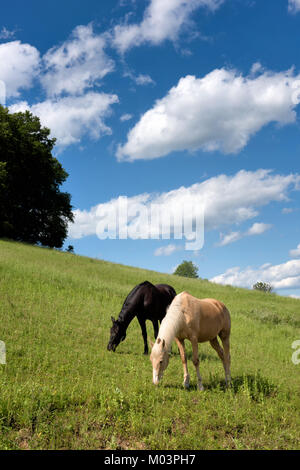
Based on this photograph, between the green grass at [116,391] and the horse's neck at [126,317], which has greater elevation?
the horse's neck at [126,317]

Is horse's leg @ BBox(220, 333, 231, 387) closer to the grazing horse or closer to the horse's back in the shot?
the grazing horse

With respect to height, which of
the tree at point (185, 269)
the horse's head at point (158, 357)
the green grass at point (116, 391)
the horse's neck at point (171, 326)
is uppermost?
the tree at point (185, 269)

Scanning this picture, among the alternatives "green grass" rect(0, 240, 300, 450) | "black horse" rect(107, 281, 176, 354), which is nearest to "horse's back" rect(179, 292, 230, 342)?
"green grass" rect(0, 240, 300, 450)

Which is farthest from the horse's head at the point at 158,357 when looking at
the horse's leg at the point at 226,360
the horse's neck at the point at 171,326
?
the horse's leg at the point at 226,360

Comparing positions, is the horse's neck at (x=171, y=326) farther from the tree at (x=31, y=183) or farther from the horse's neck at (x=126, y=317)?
the tree at (x=31, y=183)

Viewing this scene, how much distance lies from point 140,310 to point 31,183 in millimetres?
41881

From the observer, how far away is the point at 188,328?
29.3 ft

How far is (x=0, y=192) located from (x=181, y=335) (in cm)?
4143

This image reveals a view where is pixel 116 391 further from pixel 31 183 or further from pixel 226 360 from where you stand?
pixel 31 183

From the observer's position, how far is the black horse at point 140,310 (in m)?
12.8

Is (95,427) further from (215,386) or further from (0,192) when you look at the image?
(0,192)

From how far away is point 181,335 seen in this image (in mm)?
9031

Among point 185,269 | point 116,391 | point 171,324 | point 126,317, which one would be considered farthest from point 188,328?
point 185,269
